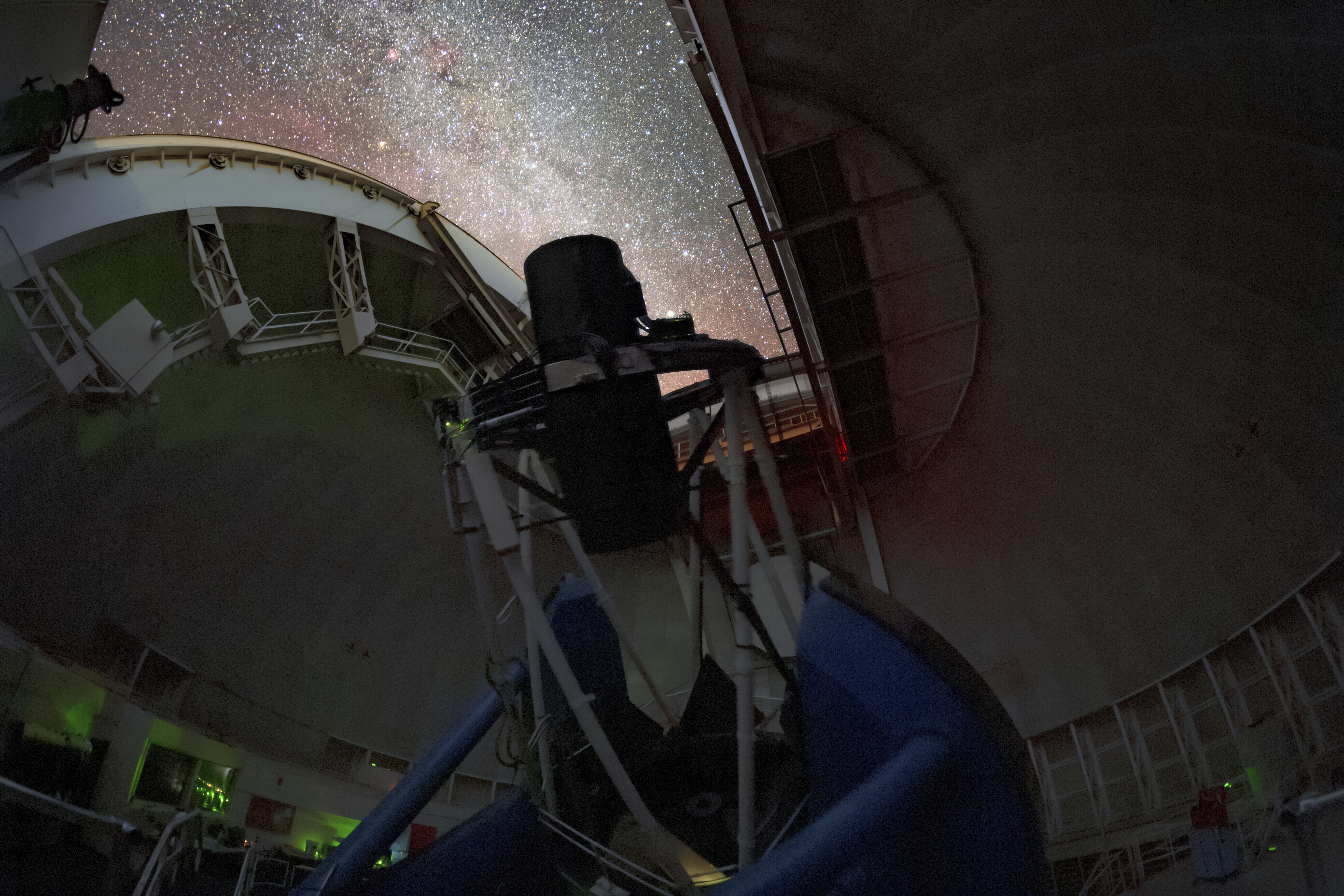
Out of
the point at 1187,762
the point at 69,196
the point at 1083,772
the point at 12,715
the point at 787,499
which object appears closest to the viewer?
the point at 12,715

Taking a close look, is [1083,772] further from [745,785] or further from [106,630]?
[106,630]

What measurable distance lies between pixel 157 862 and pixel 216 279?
5881 mm

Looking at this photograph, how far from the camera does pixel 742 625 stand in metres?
5.15

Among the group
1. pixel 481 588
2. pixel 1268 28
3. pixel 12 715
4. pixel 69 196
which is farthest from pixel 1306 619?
pixel 69 196

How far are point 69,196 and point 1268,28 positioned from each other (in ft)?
31.9

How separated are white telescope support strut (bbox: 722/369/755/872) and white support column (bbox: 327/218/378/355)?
585 centimetres

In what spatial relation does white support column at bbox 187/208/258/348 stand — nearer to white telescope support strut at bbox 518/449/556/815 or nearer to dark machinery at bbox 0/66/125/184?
dark machinery at bbox 0/66/125/184

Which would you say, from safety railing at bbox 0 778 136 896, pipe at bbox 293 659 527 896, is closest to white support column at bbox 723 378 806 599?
pipe at bbox 293 659 527 896

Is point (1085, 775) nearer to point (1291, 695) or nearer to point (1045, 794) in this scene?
point (1045, 794)

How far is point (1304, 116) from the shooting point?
4926 mm

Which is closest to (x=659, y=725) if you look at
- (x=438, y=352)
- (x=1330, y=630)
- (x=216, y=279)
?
(x=1330, y=630)

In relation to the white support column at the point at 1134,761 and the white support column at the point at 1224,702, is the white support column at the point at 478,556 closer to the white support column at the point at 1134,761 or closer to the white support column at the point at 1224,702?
the white support column at the point at 1224,702

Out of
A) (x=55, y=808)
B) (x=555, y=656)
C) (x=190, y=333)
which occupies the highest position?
(x=190, y=333)

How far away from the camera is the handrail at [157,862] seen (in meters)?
5.32
